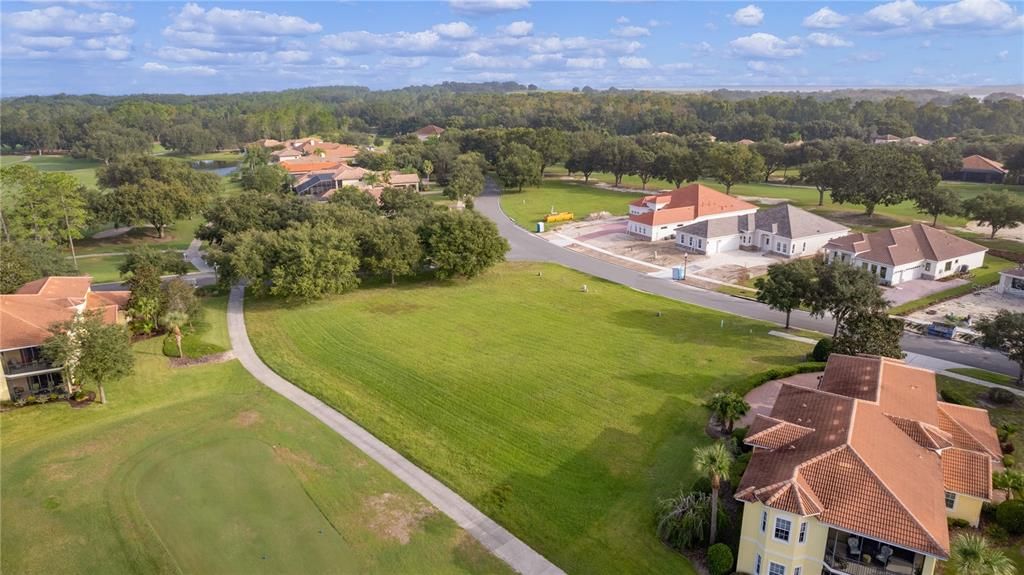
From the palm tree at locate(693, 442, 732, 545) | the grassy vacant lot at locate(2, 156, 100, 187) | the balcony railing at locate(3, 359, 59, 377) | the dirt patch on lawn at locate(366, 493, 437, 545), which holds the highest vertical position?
the grassy vacant lot at locate(2, 156, 100, 187)

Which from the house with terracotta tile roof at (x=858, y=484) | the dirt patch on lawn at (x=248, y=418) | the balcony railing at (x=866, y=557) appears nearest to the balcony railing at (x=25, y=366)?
the dirt patch on lawn at (x=248, y=418)

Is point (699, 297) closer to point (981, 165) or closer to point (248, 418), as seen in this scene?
point (248, 418)

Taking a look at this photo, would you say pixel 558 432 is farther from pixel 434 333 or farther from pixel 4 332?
pixel 4 332

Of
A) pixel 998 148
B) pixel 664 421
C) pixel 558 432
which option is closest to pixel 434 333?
pixel 558 432

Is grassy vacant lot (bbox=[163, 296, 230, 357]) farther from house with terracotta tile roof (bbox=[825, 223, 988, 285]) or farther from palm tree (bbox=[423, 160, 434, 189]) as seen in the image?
palm tree (bbox=[423, 160, 434, 189])

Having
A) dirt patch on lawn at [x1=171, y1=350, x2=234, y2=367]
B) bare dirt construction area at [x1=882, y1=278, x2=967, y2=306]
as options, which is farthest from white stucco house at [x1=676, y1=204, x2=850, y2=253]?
dirt patch on lawn at [x1=171, y1=350, x2=234, y2=367]

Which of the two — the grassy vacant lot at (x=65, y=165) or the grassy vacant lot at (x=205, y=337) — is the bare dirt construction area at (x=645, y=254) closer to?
the grassy vacant lot at (x=205, y=337)
